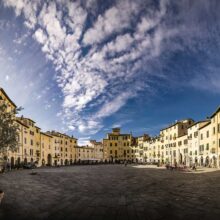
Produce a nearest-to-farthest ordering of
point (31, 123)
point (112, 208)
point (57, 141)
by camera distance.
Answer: point (112, 208) → point (31, 123) → point (57, 141)

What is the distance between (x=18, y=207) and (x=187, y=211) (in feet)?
24.5

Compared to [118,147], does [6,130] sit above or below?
above

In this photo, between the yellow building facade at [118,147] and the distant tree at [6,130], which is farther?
the yellow building facade at [118,147]

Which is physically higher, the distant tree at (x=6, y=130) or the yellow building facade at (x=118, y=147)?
the distant tree at (x=6, y=130)

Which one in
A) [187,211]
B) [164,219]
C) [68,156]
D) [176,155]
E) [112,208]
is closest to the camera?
[164,219]

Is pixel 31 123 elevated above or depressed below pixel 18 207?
above

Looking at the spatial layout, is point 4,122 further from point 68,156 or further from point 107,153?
point 107,153

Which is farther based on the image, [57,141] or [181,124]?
[57,141]

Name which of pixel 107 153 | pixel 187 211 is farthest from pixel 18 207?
pixel 107 153

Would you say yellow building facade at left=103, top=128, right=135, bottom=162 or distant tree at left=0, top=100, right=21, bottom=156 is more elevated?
distant tree at left=0, top=100, right=21, bottom=156

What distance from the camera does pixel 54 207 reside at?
39.8ft

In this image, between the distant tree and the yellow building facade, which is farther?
the yellow building facade

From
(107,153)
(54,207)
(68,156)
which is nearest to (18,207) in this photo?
(54,207)

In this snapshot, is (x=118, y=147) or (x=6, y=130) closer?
(x=6, y=130)
